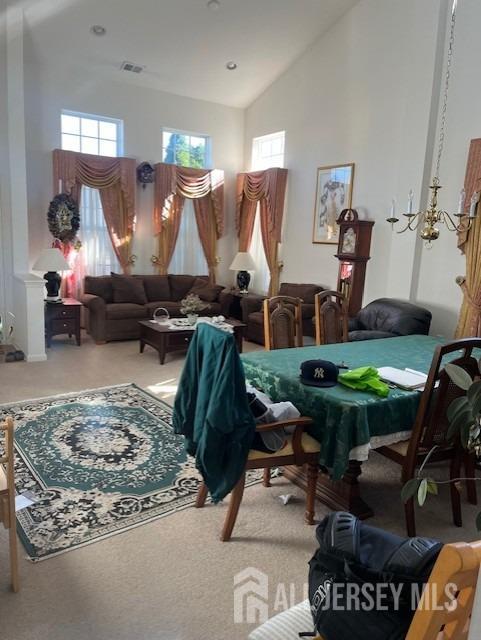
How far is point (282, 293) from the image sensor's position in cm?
704

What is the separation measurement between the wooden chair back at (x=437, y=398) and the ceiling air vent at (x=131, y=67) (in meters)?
6.09

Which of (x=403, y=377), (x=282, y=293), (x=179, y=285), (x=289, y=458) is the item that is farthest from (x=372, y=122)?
(x=289, y=458)

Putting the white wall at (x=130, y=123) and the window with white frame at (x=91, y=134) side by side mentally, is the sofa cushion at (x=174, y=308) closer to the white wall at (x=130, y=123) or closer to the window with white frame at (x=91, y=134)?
the white wall at (x=130, y=123)

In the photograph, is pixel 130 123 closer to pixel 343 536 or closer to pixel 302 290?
pixel 302 290

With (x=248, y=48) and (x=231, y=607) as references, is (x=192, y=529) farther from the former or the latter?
(x=248, y=48)

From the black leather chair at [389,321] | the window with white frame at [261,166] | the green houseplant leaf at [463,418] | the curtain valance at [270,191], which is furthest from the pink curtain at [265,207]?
the green houseplant leaf at [463,418]

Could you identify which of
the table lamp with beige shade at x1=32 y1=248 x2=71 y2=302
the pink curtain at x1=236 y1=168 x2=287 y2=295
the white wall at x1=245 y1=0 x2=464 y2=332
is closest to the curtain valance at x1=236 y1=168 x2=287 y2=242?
the pink curtain at x1=236 y1=168 x2=287 y2=295

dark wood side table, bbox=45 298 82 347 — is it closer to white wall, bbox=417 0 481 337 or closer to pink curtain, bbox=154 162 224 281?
pink curtain, bbox=154 162 224 281

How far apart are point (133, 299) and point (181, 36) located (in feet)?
11.4

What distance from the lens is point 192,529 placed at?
247cm

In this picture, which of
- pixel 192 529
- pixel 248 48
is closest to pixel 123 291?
pixel 248 48

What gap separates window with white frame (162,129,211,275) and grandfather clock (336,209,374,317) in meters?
2.66

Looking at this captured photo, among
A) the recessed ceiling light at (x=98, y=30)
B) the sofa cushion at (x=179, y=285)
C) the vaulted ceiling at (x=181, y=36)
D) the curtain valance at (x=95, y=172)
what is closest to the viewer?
the vaulted ceiling at (x=181, y=36)

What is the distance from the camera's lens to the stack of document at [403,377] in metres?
2.63
